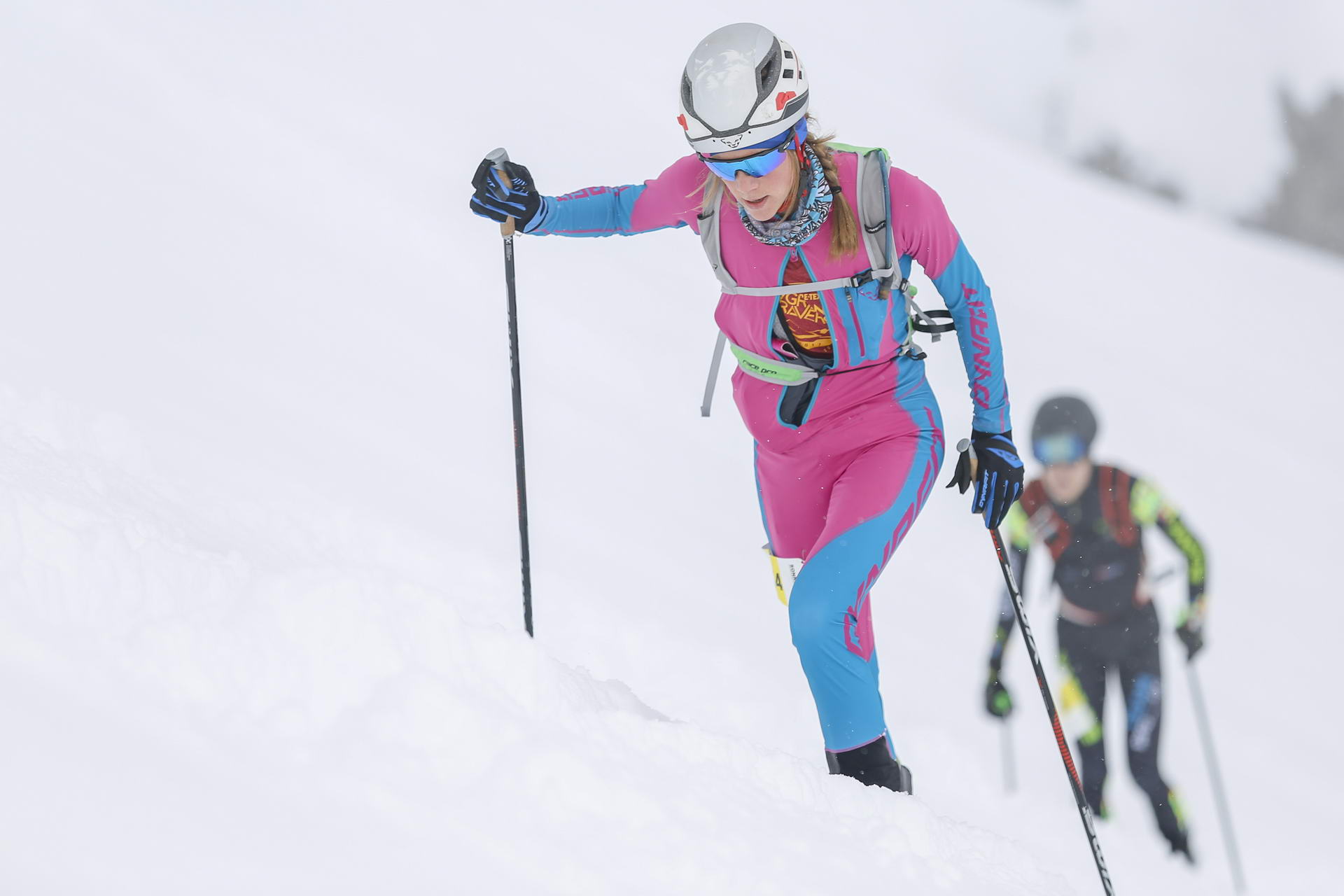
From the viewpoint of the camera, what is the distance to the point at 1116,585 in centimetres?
579

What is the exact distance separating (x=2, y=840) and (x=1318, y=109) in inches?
1508

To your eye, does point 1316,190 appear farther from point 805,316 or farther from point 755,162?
point 755,162

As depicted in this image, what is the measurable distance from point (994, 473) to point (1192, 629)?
3245mm

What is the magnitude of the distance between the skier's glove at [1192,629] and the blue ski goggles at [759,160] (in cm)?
405

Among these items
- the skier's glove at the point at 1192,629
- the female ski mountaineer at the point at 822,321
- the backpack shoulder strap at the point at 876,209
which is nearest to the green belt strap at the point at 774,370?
the female ski mountaineer at the point at 822,321

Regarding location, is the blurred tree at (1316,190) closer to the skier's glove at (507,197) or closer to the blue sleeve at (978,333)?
the blue sleeve at (978,333)

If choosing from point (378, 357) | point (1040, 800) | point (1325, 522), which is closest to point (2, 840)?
point (1040, 800)

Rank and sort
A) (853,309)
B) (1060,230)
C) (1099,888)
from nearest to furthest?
(853,309) → (1099,888) → (1060,230)

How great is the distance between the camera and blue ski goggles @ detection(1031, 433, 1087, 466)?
5.62m

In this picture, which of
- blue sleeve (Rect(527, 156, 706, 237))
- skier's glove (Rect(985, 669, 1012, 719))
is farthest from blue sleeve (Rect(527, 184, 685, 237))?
skier's glove (Rect(985, 669, 1012, 719))

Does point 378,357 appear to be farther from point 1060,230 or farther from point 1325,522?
point 1060,230

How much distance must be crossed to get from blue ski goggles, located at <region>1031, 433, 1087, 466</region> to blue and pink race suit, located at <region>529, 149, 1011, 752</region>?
7.69 feet

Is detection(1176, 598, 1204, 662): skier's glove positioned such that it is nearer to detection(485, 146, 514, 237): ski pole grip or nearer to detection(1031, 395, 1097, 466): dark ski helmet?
detection(1031, 395, 1097, 466): dark ski helmet

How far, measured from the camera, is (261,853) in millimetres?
2004
